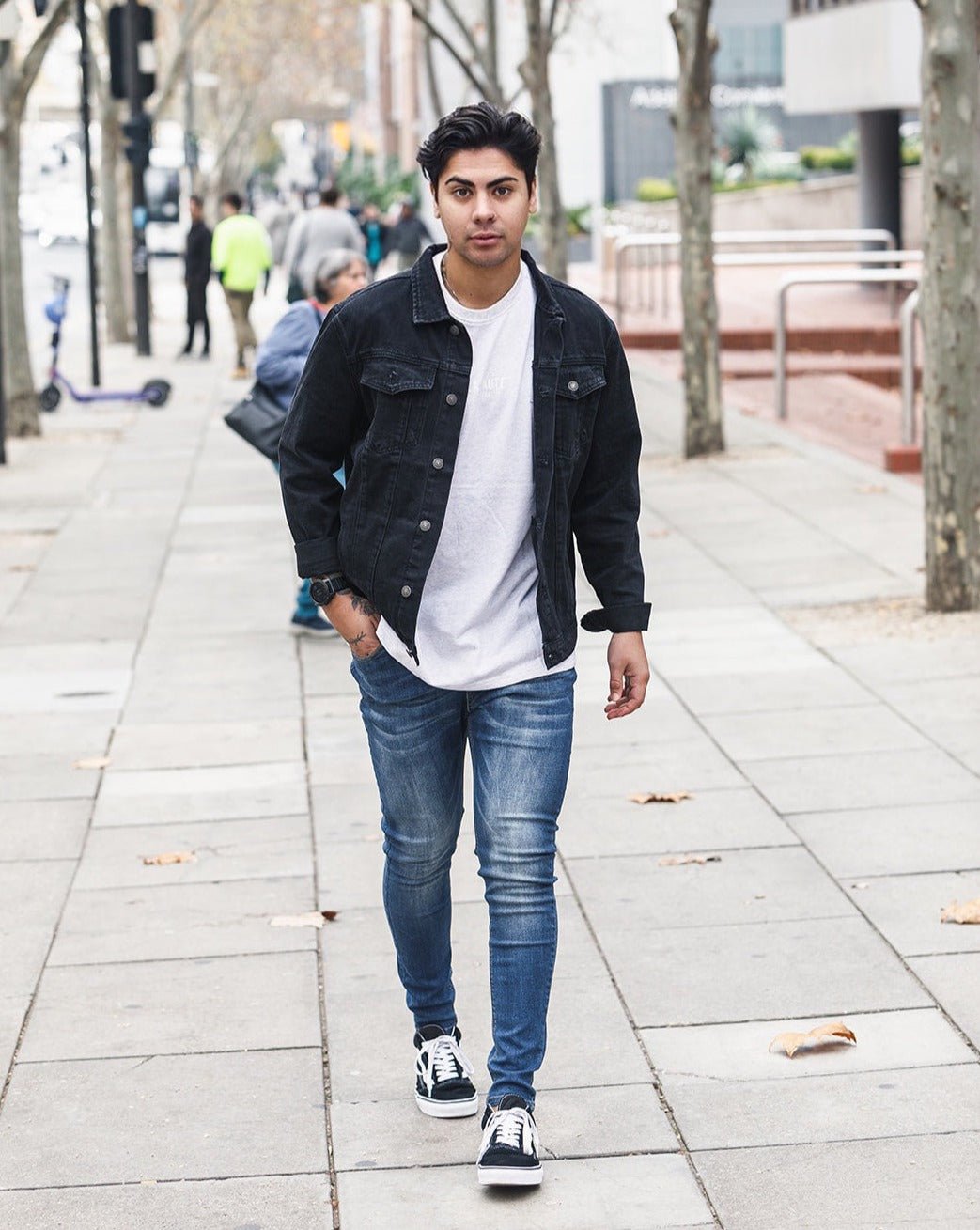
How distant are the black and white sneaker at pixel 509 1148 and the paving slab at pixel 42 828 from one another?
2569 millimetres

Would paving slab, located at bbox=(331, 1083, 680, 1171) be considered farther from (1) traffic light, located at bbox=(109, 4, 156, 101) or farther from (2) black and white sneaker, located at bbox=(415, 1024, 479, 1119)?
(1) traffic light, located at bbox=(109, 4, 156, 101)

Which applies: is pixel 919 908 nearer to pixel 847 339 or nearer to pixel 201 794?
pixel 201 794

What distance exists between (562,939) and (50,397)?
15.5 metres

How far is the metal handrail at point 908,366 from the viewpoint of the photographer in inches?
547

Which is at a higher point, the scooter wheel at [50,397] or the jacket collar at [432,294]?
the jacket collar at [432,294]

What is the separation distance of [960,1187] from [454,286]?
179cm

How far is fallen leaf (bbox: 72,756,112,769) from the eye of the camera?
728 centimetres

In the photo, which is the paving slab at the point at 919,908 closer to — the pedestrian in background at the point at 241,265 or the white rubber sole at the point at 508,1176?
the white rubber sole at the point at 508,1176

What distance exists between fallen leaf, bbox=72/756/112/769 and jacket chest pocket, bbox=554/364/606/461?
12.2ft

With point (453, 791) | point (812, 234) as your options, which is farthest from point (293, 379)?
point (812, 234)

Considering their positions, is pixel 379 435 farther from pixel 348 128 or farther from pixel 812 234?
pixel 348 128

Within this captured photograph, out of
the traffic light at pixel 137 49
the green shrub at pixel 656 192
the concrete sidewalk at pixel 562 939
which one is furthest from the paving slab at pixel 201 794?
the green shrub at pixel 656 192

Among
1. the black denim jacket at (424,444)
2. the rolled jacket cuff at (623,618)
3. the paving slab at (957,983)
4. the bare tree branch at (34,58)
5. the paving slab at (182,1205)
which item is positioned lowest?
the paving slab at (957,983)

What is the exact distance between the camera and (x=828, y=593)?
10.0 metres
